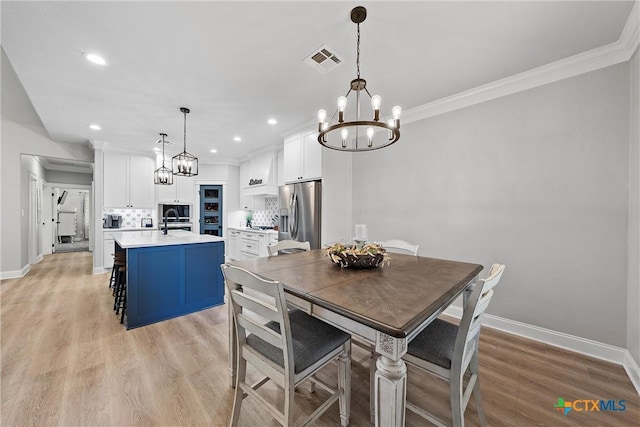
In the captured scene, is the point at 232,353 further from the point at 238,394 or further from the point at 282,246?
the point at 282,246

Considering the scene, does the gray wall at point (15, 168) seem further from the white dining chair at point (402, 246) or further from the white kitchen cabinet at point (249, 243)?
the white dining chair at point (402, 246)

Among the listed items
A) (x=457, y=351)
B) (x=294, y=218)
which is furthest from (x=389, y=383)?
(x=294, y=218)

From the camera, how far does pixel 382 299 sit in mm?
1122

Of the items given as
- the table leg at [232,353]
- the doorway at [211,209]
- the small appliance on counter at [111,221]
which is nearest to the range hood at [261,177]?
the doorway at [211,209]

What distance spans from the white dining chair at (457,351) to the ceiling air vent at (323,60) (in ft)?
6.66

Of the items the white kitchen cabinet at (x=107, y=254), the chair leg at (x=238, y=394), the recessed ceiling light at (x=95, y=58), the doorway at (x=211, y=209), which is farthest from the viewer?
the doorway at (x=211, y=209)

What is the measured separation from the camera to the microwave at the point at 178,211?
19.3 feet

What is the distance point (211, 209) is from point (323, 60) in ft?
17.1

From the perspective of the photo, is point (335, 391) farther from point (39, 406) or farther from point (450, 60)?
point (450, 60)

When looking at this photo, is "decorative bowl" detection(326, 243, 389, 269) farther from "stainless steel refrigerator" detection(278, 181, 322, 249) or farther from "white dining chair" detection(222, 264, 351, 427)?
"stainless steel refrigerator" detection(278, 181, 322, 249)

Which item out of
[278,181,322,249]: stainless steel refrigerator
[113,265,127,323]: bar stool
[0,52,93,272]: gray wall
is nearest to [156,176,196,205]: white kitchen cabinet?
[0,52,93,272]: gray wall

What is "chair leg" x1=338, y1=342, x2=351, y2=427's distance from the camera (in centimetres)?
138

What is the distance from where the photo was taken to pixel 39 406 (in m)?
1.53

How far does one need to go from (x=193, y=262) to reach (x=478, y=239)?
11.1 ft
